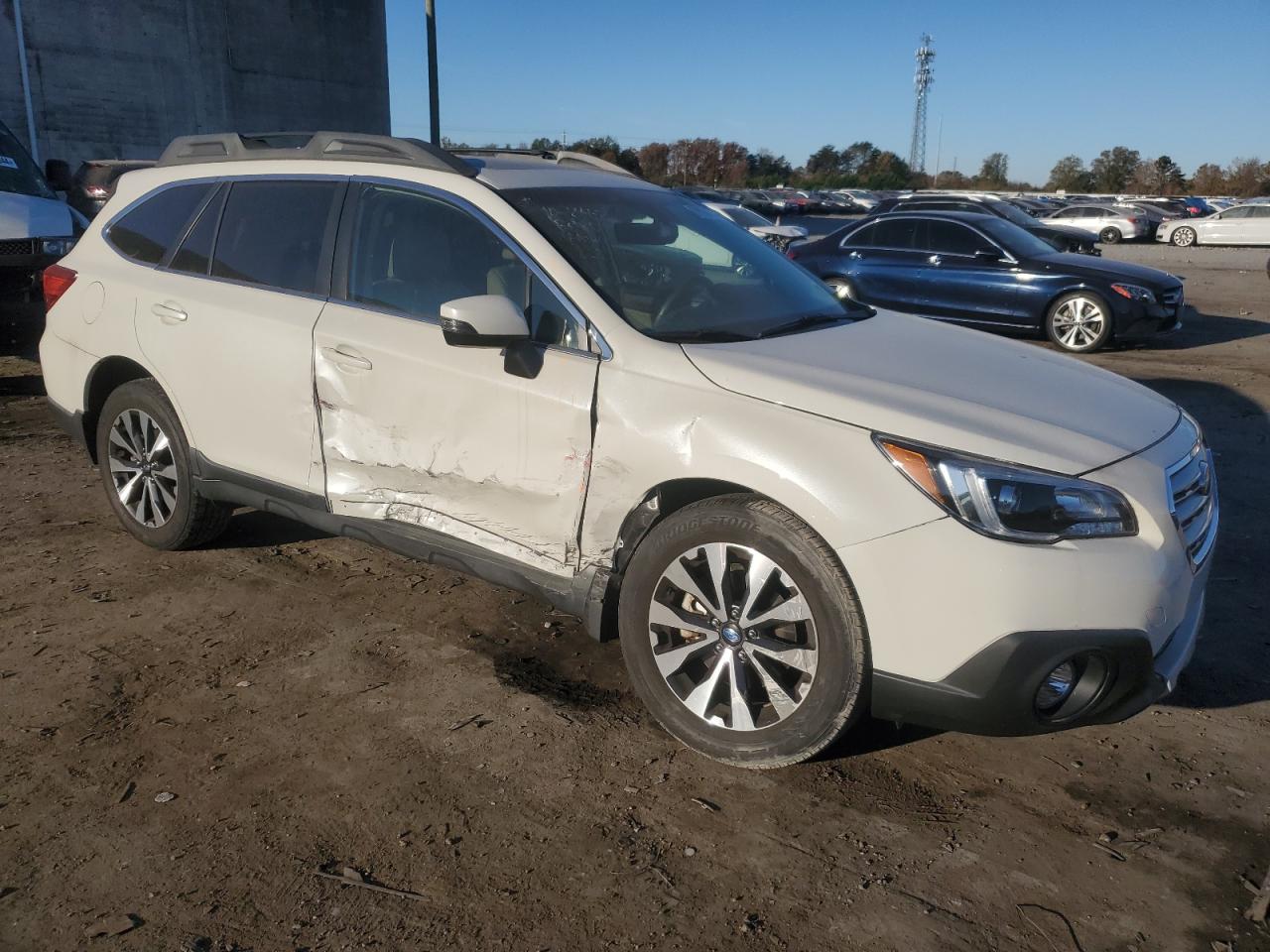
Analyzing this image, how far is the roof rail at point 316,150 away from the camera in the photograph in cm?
393

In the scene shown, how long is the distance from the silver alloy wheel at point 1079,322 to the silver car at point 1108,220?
2592 cm

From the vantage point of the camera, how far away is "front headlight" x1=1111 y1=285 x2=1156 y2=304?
1134cm

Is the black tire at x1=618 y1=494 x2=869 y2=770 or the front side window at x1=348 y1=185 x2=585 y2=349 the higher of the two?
the front side window at x1=348 y1=185 x2=585 y2=349

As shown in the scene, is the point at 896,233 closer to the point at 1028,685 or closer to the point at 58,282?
the point at 58,282

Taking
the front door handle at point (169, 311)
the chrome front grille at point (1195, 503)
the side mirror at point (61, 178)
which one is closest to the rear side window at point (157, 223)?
the front door handle at point (169, 311)

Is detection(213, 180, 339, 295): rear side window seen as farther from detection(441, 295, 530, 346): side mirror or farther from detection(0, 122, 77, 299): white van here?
detection(0, 122, 77, 299): white van

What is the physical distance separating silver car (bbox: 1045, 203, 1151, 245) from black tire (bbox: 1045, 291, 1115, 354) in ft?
85.0

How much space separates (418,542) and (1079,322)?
9844 mm

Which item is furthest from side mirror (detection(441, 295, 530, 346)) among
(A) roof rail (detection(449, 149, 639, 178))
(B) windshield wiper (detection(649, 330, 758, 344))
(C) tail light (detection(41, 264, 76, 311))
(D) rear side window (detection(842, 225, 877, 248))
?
(D) rear side window (detection(842, 225, 877, 248))

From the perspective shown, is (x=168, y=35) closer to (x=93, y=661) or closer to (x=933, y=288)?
(x=933, y=288)

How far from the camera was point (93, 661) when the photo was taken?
384 cm

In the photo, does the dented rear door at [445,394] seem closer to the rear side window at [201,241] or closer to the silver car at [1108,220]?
the rear side window at [201,241]

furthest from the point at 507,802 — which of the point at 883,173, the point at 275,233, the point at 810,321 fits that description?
the point at 883,173

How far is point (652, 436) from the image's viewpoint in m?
3.21
